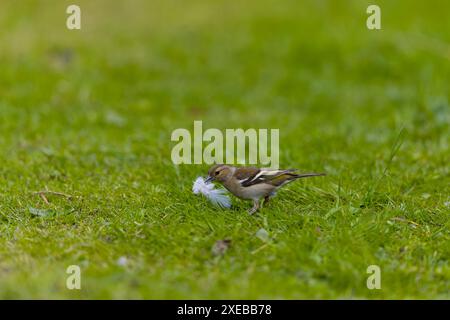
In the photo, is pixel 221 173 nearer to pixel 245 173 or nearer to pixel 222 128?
pixel 245 173

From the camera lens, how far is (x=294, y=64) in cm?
1278

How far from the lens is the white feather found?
599cm

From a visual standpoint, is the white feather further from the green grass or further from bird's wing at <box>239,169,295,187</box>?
bird's wing at <box>239,169,295,187</box>

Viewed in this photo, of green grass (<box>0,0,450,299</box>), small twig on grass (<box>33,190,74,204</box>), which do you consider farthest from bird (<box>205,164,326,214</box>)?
small twig on grass (<box>33,190,74,204</box>)

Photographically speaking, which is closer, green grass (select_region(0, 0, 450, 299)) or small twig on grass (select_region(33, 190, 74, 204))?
green grass (select_region(0, 0, 450, 299))

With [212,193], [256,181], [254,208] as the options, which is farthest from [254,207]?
[212,193]

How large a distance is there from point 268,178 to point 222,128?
384 centimetres

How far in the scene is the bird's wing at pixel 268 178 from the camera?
5891 mm

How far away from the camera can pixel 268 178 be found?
5895 mm

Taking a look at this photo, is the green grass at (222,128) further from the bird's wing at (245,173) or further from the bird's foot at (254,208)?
the bird's wing at (245,173)

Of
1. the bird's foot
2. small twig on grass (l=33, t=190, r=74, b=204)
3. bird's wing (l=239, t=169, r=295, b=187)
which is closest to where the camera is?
the bird's foot

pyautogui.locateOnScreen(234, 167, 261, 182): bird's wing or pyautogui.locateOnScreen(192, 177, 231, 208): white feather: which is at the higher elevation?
pyautogui.locateOnScreen(234, 167, 261, 182): bird's wing

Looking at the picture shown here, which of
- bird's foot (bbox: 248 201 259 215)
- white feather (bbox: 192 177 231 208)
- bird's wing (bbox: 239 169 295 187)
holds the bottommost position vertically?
bird's foot (bbox: 248 201 259 215)
